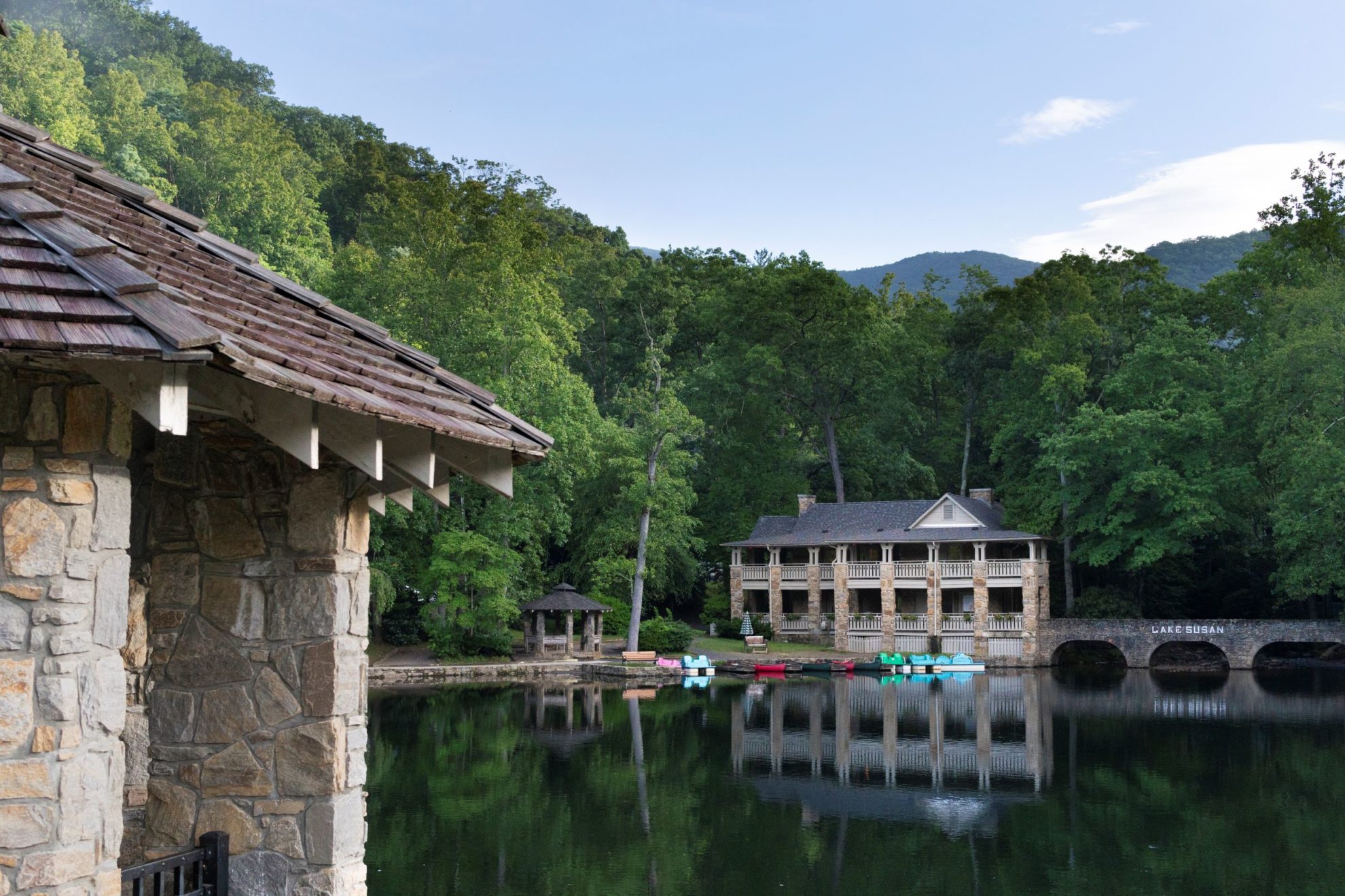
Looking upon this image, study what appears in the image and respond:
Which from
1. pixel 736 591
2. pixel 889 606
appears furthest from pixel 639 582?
pixel 889 606

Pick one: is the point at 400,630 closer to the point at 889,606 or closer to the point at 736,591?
the point at 736,591

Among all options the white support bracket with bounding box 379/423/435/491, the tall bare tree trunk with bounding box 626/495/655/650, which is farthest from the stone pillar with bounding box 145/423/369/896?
the tall bare tree trunk with bounding box 626/495/655/650

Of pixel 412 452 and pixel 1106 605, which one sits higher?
pixel 412 452

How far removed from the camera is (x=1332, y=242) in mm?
45312

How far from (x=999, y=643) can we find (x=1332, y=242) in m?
19.5

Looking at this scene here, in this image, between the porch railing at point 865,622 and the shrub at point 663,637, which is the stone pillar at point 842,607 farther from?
the shrub at point 663,637

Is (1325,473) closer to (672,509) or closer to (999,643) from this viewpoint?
(999,643)

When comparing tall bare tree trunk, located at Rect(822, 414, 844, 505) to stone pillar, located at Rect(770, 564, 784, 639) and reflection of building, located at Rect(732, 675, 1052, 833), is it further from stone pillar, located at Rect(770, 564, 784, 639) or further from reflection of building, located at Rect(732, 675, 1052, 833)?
reflection of building, located at Rect(732, 675, 1052, 833)

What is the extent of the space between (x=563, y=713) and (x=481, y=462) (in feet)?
73.6

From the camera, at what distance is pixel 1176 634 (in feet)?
133

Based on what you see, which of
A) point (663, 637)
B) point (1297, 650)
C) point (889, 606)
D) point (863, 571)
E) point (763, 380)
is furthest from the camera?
point (763, 380)

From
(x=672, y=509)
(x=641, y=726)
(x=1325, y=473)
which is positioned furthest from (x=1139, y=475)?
(x=641, y=726)

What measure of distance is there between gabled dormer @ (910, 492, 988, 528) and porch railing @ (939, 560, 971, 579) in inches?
54.1

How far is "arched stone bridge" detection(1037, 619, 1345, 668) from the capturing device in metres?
39.8
